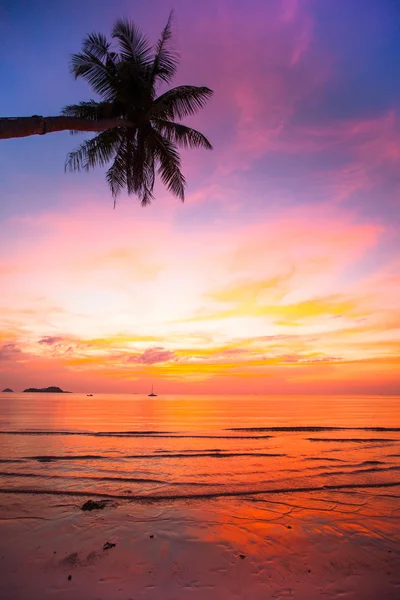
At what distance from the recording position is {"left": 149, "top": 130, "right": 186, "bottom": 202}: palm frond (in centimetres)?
1576

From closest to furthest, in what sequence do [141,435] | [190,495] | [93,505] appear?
1. [93,505]
2. [190,495]
3. [141,435]

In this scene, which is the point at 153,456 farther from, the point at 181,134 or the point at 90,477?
the point at 181,134

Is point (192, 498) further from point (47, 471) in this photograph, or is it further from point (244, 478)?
point (47, 471)

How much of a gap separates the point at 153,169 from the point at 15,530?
14618mm

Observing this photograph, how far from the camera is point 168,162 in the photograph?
16.1 meters

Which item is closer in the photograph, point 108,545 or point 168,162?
point 108,545

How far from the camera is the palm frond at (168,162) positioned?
51.7 ft

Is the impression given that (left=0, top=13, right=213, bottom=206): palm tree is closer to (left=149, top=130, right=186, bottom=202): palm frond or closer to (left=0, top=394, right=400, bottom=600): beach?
(left=149, top=130, right=186, bottom=202): palm frond

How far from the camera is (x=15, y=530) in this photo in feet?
24.8

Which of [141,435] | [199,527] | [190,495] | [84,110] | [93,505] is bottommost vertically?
[141,435]

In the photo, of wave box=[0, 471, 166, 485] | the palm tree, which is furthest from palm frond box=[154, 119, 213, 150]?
wave box=[0, 471, 166, 485]

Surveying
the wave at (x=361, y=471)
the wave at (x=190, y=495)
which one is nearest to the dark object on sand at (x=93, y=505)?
the wave at (x=190, y=495)

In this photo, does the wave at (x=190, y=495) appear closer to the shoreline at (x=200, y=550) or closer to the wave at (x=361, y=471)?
the shoreline at (x=200, y=550)

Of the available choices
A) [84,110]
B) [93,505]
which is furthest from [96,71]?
[93,505]
